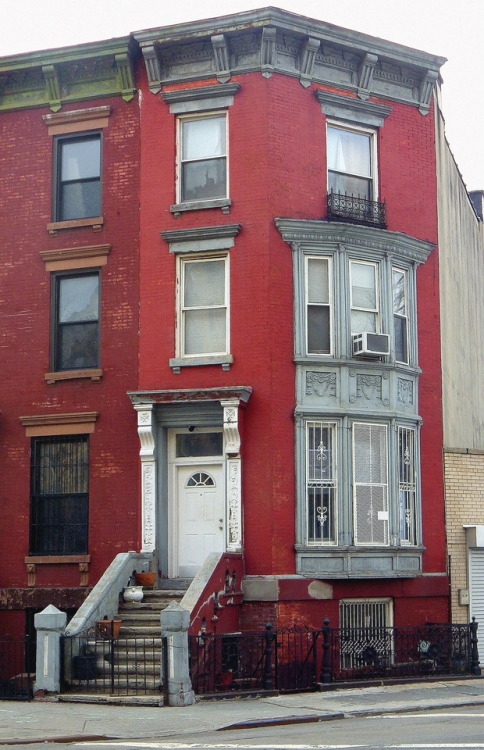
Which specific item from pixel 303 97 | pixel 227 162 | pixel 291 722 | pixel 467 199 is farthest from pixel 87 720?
pixel 467 199

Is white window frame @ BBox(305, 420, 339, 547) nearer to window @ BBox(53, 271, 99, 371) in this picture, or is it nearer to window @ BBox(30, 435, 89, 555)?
window @ BBox(30, 435, 89, 555)

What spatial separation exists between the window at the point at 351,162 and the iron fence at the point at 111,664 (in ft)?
31.6

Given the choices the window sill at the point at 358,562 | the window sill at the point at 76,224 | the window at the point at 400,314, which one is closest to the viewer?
the window sill at the point at 358,562

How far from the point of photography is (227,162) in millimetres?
21531

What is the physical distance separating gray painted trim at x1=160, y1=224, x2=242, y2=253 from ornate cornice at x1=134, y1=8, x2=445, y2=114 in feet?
9.90

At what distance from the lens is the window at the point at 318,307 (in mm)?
21234

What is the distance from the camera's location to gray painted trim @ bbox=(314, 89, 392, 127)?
2183cm

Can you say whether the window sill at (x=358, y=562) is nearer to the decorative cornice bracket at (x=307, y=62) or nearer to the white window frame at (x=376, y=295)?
the white window frame at (x=376, y=295)

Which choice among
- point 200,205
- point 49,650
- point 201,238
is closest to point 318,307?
point 201,238

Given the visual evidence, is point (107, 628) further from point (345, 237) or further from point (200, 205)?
point (345, 237)

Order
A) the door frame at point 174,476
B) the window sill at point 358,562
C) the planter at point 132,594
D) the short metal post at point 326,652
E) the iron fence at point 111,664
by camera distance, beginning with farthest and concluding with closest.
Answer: the door frame at point 174,476
the window sill at point 358,562
the planter at point 132,594
the short metal post at point 326,652
the iron fence at point 111,664

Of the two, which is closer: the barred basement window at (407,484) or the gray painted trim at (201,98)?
the gray painted trim at (201,98)

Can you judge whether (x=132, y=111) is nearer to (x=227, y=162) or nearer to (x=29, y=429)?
(x=227, y=162)

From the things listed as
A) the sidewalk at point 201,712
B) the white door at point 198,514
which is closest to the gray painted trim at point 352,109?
the white door at point 198,514
